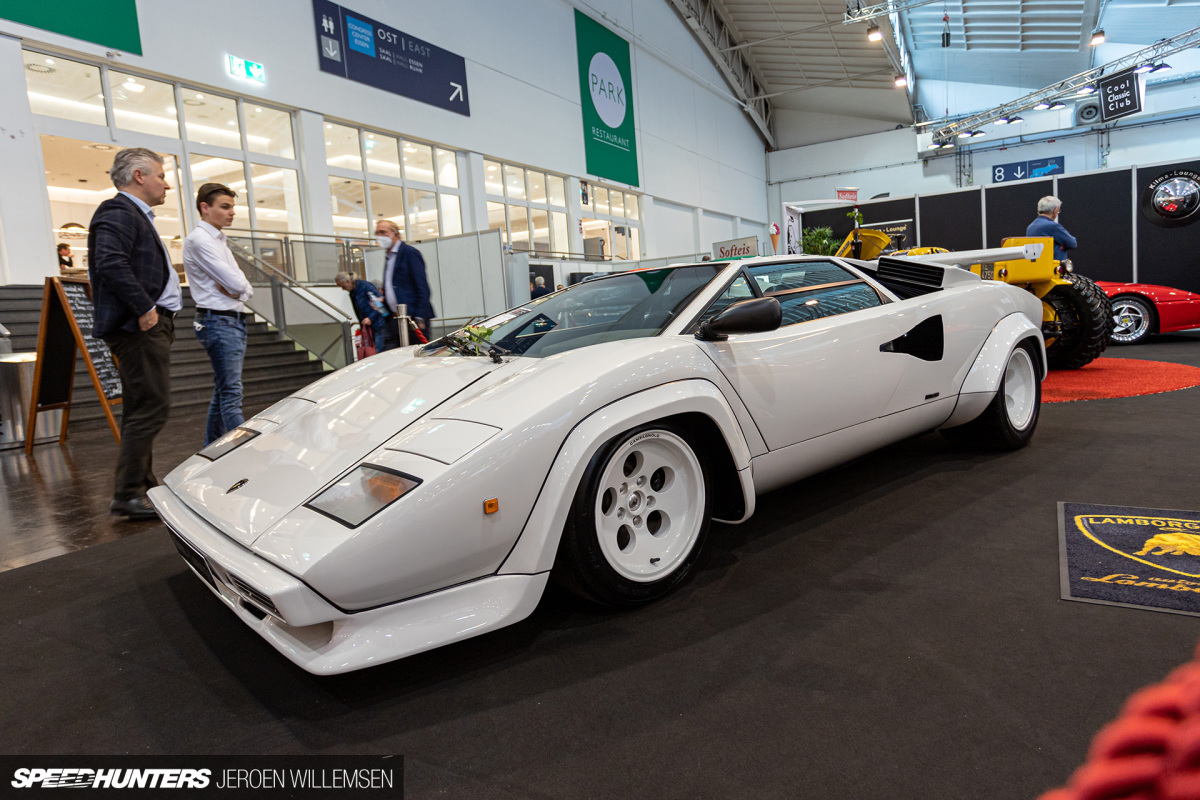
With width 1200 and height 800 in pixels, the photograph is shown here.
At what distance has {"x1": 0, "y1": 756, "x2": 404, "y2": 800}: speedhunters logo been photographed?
1.43m

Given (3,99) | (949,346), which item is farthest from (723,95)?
(949,346)

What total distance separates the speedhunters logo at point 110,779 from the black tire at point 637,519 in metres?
0.97

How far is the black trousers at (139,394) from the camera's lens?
3215 mm

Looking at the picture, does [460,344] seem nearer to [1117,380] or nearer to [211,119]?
[1117,380]

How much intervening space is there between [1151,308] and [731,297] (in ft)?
27.4

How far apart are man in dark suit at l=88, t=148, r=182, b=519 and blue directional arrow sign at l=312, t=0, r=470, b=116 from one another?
30.9 ft

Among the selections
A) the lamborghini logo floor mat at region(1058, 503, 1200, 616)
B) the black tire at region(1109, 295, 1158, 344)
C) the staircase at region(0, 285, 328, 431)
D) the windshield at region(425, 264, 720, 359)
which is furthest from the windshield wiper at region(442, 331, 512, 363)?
the black tire at region(1109, 295, 1158, 344)

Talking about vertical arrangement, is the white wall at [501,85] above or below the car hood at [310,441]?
above

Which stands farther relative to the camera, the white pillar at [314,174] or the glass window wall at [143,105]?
the white pillar at [314,174]

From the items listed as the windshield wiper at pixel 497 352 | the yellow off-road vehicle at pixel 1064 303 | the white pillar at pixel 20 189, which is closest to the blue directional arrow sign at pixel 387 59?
the white pillar at pixel 20 189

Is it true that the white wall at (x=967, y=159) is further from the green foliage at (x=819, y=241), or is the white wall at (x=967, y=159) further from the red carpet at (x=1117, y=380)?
the red carpet at (x=1117, y=380)

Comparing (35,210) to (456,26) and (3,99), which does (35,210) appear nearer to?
(3,99)

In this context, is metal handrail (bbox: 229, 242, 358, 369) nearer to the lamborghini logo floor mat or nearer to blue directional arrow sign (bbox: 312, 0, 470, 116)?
blue directional arrow sign (bbox: 312, 0, 470, 116)

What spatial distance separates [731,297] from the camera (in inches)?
102
